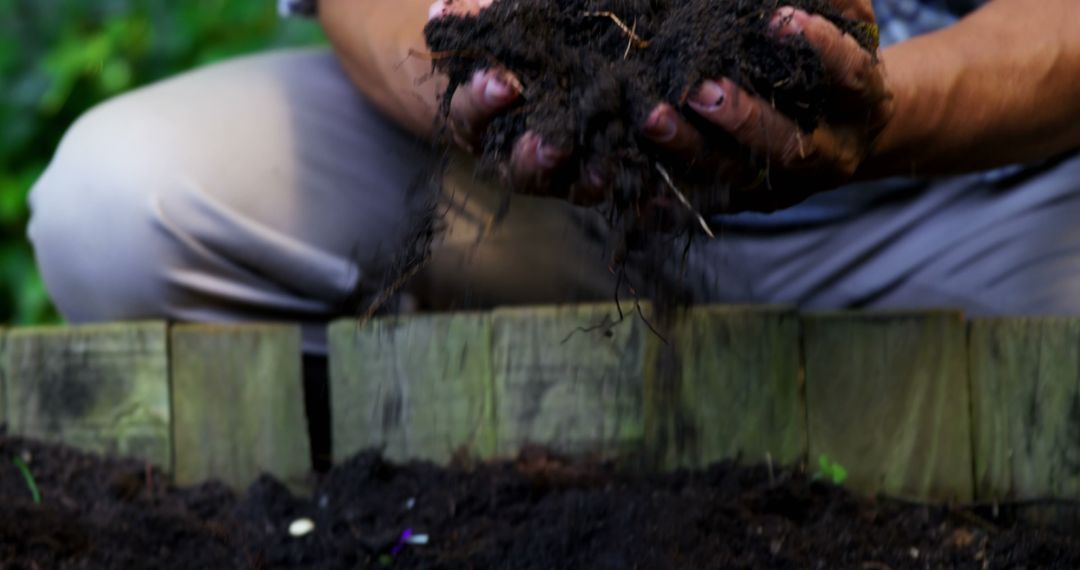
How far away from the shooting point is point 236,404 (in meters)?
1.71

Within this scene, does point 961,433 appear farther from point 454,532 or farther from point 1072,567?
point 454,532

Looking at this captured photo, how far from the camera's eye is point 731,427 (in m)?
1.57

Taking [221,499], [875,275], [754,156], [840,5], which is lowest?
[221,499]

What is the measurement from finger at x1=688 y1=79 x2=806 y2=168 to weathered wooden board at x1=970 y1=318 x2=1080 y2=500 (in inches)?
24.5

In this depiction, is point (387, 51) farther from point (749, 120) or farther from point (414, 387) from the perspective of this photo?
point (749, 120)

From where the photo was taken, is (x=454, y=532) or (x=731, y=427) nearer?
(x=454, y=532)

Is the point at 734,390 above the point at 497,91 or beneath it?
beneath

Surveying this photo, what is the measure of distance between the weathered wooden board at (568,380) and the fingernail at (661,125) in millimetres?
602

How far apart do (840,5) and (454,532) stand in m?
0.75

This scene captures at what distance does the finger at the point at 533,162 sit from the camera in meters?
0.99

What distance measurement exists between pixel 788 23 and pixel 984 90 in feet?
1.31

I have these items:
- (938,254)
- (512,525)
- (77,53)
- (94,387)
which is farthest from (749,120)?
(77,53)

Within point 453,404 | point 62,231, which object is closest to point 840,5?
point 453,404

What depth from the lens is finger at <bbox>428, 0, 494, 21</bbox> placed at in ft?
3.59
